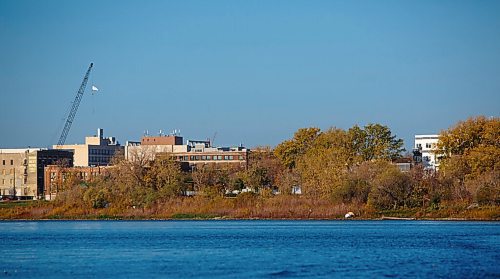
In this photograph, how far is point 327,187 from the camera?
130 meters

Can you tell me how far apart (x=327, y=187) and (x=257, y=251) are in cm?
5587

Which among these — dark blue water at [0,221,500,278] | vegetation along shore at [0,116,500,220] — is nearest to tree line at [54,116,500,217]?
vegetation along shore at [0,116,500,220]

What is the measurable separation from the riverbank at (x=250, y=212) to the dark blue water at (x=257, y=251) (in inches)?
320

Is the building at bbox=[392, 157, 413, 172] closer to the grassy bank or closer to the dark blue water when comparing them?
the grassy bank

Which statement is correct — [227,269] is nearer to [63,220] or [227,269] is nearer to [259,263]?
[259,263]

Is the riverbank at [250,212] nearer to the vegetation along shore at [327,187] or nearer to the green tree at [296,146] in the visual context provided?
the vegetation along shore at [327,187]

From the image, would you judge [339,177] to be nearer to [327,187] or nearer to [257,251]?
[327,187]

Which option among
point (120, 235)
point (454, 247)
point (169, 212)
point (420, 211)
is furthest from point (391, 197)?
point (454, 247)

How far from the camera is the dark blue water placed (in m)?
59.2

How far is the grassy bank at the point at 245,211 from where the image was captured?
400 feet

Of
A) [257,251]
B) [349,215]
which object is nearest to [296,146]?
[349,215]

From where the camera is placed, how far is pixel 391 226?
109625 millimetres

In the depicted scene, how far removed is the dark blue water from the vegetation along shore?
28.8 feet

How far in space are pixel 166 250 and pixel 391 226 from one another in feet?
130
